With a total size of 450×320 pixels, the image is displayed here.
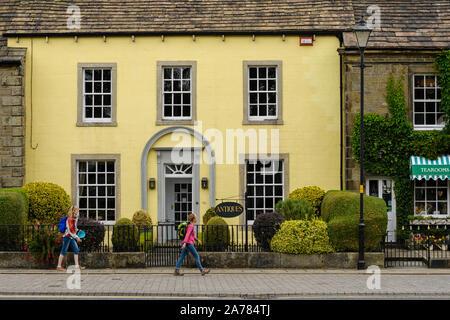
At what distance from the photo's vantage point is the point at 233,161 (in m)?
20.7

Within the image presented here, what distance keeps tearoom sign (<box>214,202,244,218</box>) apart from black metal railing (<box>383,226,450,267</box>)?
4299 mm

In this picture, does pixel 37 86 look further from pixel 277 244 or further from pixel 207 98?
pixel 277 244

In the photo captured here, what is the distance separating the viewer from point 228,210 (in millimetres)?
18016

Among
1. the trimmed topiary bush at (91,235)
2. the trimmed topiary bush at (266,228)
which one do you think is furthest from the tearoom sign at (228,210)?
the trimmed topiary bush at (91,235)

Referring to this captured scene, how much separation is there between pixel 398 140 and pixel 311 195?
3347 mm

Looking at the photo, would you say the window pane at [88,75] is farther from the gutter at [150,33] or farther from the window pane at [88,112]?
the gutter at [150,33]

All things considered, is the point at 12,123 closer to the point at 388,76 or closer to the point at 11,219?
the point at 11,219

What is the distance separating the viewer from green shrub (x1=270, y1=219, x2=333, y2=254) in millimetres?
15828

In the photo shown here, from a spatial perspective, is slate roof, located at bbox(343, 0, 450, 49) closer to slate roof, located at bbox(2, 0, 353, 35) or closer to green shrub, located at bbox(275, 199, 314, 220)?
slate roof, located at bbox(2, 0, 353, 35)

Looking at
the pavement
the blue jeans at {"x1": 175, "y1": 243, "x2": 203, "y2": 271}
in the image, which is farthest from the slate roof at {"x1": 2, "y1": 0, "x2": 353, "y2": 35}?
the pavement

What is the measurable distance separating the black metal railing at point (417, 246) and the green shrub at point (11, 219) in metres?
9.76

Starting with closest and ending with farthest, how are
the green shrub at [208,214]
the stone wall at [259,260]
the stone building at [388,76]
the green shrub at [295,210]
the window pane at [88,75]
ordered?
the stone wall at [259,260] < the green shrub at [295,210] < the green shrub at [208,214] < the stone building at [388,76] < the window pane at [88,75]

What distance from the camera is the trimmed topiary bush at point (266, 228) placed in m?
16.2

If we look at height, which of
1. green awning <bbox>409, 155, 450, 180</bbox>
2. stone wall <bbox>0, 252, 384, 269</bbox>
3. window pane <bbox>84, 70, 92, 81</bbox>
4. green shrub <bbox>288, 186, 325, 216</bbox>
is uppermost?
window pane <bbox>84, 70, 92, 81</bbox>
